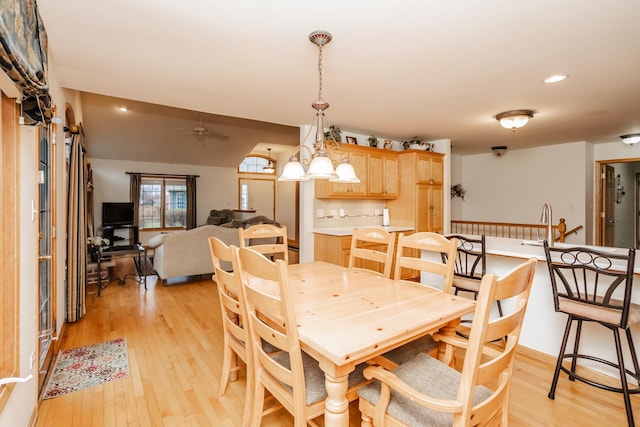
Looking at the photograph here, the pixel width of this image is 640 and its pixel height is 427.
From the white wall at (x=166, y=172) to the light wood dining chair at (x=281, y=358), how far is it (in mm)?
7793

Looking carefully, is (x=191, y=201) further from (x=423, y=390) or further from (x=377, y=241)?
(x=423, y=390)

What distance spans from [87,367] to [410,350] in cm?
247

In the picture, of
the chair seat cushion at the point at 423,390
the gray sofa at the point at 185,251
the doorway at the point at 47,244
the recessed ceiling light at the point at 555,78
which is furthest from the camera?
the gray sofa at the point at 185,251

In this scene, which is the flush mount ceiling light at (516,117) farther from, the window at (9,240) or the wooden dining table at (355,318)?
the window at (9,240)

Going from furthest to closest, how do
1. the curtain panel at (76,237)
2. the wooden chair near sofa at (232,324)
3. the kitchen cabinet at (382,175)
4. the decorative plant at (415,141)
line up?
the decorative plant at (415,141) < the kitchen cabinet at (382,175) < the curtain panel at (76,237) < the wooden chair near sofa at (232,324)

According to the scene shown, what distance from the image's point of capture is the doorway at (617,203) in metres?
6.01

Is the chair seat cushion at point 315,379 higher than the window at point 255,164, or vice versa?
the window at point 255,164

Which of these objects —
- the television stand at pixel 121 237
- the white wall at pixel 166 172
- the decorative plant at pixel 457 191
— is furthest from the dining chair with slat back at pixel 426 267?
the white wall at pixel 166 172

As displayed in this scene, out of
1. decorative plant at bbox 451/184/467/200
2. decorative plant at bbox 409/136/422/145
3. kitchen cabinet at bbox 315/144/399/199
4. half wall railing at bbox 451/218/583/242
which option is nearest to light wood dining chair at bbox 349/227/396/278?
kitchen cabinet at bbox 315/144/399/199

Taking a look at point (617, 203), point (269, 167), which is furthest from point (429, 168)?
point (269, 167)

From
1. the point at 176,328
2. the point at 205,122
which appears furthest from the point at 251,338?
the point at 205,122

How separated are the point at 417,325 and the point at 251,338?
0.83m

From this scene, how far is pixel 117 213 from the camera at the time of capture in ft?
24.3

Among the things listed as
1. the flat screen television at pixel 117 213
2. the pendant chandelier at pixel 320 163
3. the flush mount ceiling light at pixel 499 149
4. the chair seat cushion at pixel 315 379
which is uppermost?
the flush mount ceiling light at pixel 499 149
